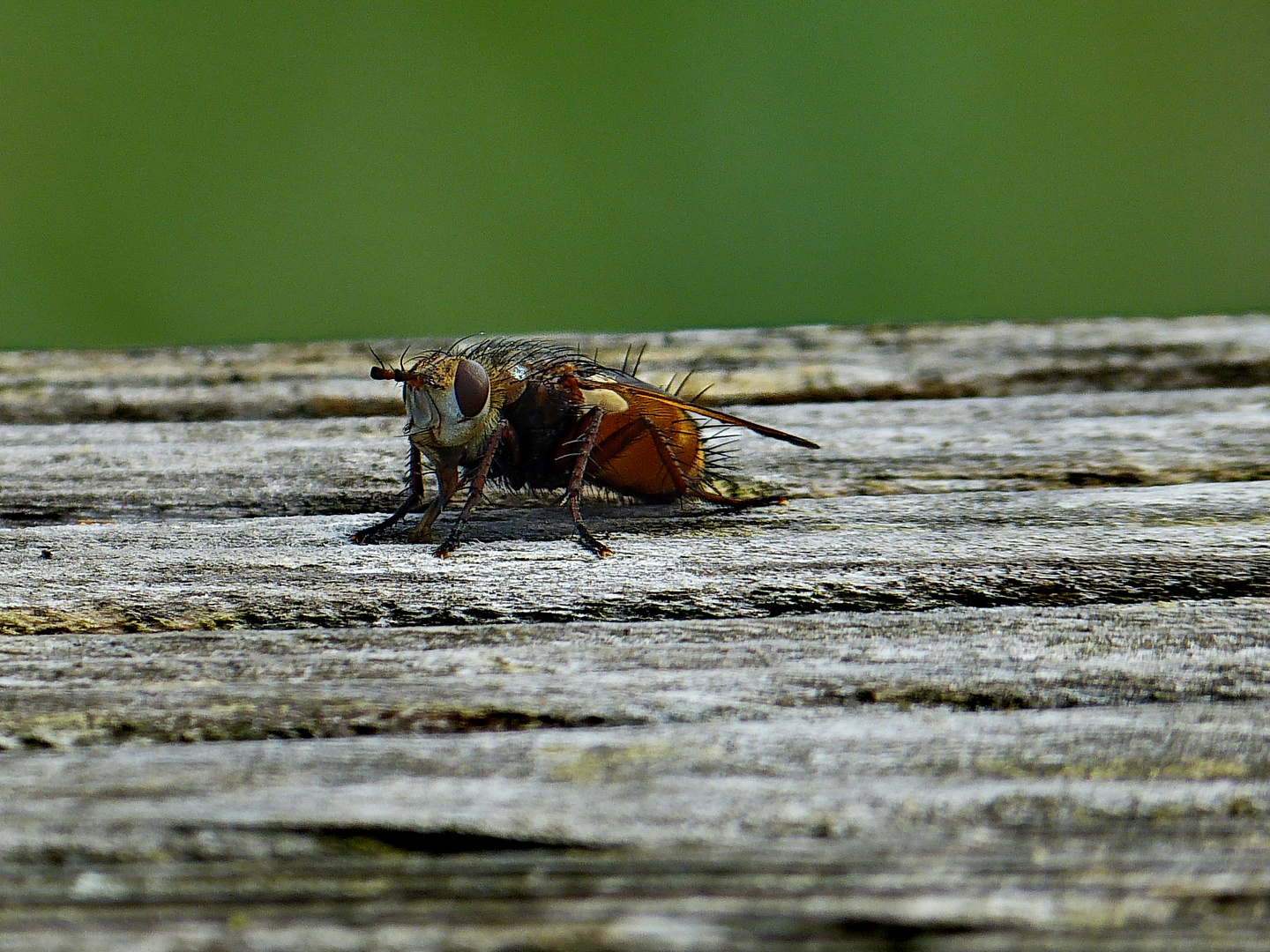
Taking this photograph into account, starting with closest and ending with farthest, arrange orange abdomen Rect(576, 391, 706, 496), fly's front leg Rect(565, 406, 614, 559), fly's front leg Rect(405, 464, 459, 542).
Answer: fly's front leg Rect(565, 406, 614, 559) < fly's front leg Rect(405, 464, 459, 542) < orange abdomen Rect(576, 391, 706, 496)

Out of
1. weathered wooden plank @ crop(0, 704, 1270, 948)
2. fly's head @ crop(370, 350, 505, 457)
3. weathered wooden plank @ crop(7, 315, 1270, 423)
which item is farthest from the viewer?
weathered wooden plank @ crop(7, 315, 1270, 423)

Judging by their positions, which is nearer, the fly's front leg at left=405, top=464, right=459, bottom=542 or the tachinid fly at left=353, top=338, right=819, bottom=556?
the fly's front leg at left=405, top=464, right=459, bottom=542

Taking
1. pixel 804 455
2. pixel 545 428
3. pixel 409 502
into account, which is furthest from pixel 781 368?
pixel 409 502

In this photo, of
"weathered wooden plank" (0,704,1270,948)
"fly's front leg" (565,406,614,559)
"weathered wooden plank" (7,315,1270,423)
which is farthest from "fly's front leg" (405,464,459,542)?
"weathered wooden plank" (0,704,1270,948)

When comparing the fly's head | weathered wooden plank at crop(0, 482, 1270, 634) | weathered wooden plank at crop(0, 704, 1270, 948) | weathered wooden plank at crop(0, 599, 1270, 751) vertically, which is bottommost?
weathered wooden plank at crop(0, 704, 1270, 948)

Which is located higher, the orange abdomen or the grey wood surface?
the orange abdomen

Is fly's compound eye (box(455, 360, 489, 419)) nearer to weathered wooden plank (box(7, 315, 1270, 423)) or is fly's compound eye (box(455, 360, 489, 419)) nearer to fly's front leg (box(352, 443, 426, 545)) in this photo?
fly's front leg (box(352, 443, 426, 545))

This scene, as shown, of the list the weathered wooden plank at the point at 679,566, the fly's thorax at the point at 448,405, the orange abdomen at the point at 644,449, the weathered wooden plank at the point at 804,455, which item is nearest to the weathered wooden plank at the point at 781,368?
the weathered wooden plank at the point at 804,455
